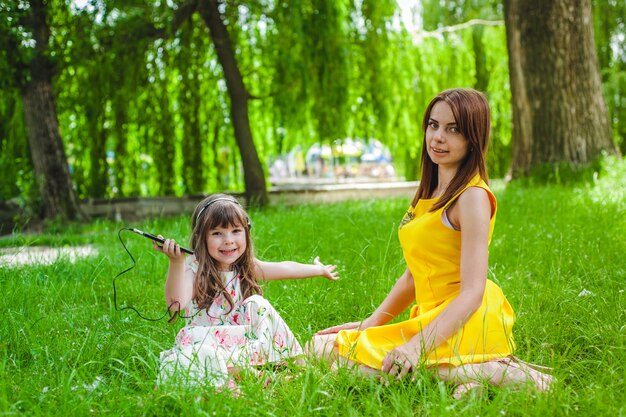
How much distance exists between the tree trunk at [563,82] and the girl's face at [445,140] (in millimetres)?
5367

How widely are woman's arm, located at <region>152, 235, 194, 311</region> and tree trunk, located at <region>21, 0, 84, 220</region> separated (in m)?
5.29

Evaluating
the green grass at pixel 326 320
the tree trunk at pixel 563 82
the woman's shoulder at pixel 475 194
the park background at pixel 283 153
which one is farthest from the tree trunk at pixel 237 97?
the woman's shoulder at pixel 475 194

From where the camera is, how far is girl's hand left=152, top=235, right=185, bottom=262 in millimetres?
2479

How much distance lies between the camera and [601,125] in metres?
7.49

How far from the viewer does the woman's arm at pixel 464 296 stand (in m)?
2.29

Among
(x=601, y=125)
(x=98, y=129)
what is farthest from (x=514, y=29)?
(x=98, y=129)

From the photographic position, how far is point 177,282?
2.62 metres

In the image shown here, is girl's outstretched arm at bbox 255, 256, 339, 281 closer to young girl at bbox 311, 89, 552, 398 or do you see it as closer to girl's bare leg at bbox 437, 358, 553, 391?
young girl at bbox 311, 89, 552, 398

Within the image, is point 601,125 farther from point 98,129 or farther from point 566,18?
point 98,129

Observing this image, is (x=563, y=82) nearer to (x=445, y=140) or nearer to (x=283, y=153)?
(x=283, y=153)

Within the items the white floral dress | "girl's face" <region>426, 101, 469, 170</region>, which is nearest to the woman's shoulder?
"girl's face" <region>426, 101, 469, 170</region>

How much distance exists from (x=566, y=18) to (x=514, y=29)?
2.00ft

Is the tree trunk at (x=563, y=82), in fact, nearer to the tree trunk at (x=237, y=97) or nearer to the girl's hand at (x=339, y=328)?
the tree trunk at (x=237, y=97)

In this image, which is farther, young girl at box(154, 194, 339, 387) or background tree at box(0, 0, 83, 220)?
background tree at box(0, 0, 83, 220)
